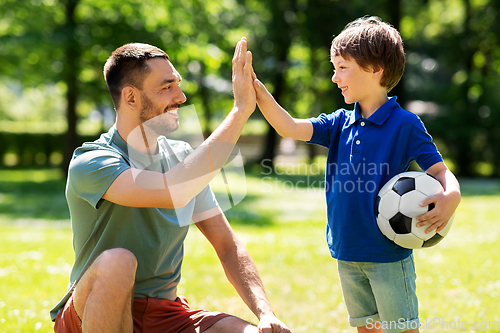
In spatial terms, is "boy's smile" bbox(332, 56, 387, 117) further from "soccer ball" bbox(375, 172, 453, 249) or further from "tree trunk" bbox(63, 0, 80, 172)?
"tree trunk" bbox(63, 0, 80, 172)

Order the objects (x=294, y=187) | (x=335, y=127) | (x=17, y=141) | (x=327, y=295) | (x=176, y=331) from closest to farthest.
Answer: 1. (x=176, y=331)
2. (x=335, y=127)
3. (x=327, y=295)
4. (x=294, y=187)
5. (x=17, y=141)

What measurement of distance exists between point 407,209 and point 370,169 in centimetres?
31

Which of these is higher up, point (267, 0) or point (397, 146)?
point (267, 0)

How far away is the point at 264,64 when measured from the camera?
2348cm

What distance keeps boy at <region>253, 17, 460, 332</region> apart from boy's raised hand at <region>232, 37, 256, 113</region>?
0.12 meters

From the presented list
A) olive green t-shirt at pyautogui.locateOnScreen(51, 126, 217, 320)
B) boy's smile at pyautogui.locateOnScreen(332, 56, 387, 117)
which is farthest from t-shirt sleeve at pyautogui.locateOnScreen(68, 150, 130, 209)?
boy's smile at pyautogui.locateOnScreen(332, 56, 387, 117)

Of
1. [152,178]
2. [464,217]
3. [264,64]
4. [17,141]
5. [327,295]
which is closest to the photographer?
[152,178]

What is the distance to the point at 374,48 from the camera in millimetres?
2600

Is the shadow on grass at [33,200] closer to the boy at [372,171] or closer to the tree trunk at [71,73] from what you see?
the tree trunk at [71,73]

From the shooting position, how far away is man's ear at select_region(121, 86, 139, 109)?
2.74 m

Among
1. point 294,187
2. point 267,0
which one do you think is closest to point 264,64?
point 267,0

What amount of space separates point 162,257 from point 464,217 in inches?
380

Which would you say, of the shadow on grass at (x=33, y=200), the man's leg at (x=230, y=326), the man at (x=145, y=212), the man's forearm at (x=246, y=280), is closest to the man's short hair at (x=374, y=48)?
the man at (x=145, y=212)

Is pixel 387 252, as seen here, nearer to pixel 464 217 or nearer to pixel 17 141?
pixel 464 217
